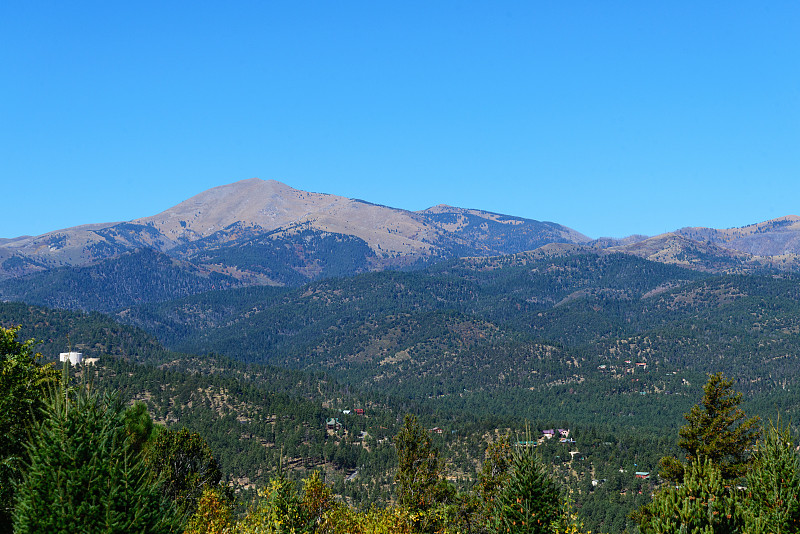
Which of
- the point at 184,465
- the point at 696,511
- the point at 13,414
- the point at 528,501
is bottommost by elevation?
the point at 184,465

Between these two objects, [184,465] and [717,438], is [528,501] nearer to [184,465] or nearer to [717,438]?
[717,438]

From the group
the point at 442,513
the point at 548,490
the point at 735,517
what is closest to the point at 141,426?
the point at 442,513

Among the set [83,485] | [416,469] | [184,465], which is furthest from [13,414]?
[416,469]

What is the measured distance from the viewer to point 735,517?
4438 cm

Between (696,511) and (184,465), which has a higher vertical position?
(696,511)

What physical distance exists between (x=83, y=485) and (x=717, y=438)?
205 ft

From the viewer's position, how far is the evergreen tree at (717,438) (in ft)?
237

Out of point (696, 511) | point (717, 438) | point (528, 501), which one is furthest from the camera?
point (717, 438)

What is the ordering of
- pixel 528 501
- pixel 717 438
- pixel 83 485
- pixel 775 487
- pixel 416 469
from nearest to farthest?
pixel 83 485 < pixel 528 501 < pixel 775 487 < pixel 717 438 < pixel 416 469

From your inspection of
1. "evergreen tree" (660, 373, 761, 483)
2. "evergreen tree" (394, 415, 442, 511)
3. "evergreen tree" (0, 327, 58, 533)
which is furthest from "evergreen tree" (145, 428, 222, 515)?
"evergreen tree" (660, 373, 761, 483)

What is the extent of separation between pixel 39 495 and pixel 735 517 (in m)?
39.4

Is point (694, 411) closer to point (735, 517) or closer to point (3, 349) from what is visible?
point (735, 517)

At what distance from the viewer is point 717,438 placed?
240 ft

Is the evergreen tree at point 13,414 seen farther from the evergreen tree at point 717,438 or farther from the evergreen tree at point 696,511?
the evergreen tree at point 717,438
